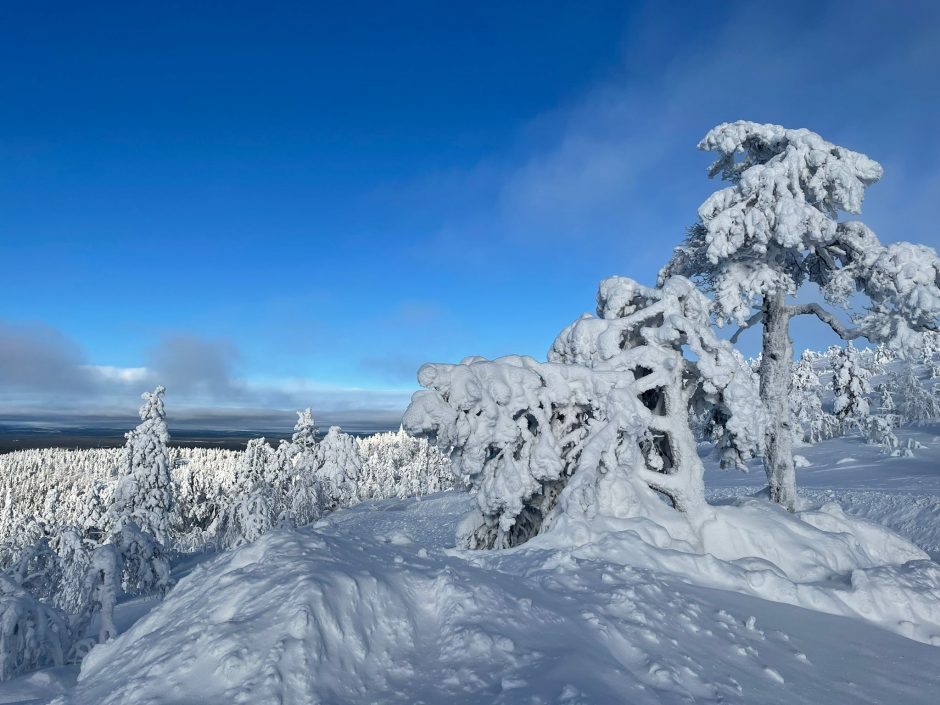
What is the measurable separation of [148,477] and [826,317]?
30680 millimetres

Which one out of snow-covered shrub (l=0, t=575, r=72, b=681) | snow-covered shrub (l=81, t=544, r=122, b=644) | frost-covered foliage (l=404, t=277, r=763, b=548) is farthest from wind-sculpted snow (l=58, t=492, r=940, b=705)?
snow-covered shrub (l=81, t=544, r=122, b=644)

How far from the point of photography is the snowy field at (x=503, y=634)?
348cm

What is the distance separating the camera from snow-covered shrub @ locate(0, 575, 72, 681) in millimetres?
8656

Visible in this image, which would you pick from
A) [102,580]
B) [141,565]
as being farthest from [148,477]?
[102,580]

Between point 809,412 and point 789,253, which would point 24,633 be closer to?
point 789,253

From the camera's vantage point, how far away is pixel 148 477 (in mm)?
28094

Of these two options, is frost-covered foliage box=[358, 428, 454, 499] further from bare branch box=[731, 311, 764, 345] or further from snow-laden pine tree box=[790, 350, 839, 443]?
bare branch box=[731, 311, 764, 345]

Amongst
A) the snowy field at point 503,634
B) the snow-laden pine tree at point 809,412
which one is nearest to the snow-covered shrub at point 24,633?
the snowy field at point 503,634

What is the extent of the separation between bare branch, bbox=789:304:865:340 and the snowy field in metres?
4.84

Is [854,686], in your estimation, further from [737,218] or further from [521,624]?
[737,218]

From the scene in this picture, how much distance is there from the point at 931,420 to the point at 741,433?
47.1m

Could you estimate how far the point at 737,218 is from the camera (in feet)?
33.3

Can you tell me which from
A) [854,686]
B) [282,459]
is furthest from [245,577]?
[282,459]

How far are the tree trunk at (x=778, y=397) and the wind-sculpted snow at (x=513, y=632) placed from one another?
3.07 metres
